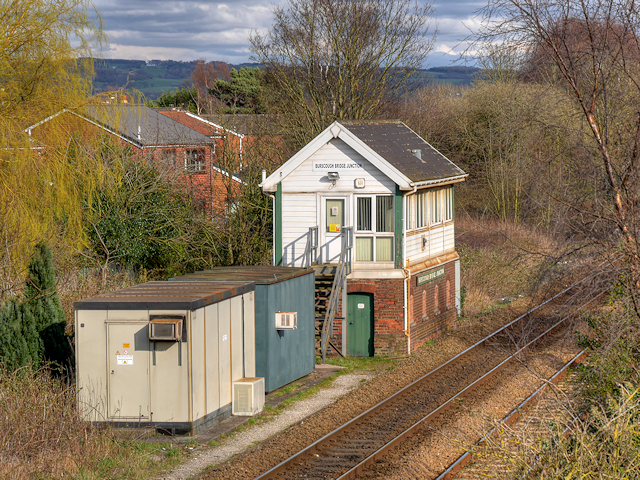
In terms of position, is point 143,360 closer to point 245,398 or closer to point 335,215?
point 245,398

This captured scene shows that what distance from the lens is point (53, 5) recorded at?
1512 centimetres

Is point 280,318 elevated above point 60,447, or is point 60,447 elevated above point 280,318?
point 280,318

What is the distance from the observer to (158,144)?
1161 inches

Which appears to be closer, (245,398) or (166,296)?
(166,296)

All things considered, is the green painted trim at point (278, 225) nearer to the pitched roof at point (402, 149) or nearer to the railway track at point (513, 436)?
the pitched roof at point (402, 149)

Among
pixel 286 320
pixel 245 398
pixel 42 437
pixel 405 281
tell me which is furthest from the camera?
pixel 405 281

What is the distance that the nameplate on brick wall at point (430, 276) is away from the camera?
20344 millimetres

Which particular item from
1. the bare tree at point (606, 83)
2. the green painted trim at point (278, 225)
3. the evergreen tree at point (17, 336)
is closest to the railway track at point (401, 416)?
the bare tree at point (606, 83)

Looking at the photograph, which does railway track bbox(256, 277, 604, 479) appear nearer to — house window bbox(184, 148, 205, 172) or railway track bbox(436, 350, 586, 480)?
railway track bbox(436, 350, 586, 480)

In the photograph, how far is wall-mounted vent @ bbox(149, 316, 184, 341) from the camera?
37.2 feet

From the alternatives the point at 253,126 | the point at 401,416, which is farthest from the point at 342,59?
the point at 401,416

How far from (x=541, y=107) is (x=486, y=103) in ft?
92.6

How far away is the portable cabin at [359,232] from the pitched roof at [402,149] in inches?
2.5

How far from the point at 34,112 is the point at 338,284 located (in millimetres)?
8216
